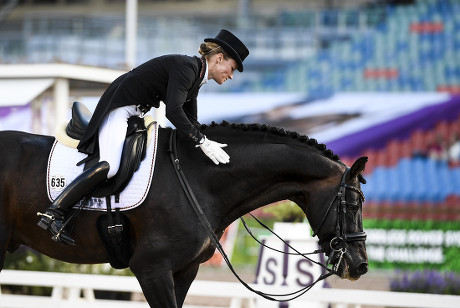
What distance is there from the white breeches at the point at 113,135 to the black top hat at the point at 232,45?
2.29ft

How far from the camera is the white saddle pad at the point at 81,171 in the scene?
4785 millimetres

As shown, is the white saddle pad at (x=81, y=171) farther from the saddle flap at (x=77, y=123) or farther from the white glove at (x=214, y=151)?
the white glove at (x=214, y=151)

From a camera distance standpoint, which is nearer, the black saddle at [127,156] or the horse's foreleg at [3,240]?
the black saddle at [127,156]

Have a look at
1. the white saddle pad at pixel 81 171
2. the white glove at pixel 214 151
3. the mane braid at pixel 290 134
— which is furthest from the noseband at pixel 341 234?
the white saddle pad at pixel 81 171

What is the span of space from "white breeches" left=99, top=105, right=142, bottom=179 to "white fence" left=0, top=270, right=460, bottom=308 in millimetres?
3122

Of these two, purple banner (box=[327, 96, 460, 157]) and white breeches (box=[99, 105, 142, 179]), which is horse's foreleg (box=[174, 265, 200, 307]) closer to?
white breeches (box=[99, 105, 142, 179])

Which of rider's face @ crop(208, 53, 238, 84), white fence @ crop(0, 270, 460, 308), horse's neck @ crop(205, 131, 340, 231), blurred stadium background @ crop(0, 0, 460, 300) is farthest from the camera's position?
blurred stadium background @ crop(0, 0, 460, 300)

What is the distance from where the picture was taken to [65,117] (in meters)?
10.9

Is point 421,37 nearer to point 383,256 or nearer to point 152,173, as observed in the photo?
point 383,256

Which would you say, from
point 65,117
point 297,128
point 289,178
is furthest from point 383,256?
point 289,178

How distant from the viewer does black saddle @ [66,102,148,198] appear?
4.79 m

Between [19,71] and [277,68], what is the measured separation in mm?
10615

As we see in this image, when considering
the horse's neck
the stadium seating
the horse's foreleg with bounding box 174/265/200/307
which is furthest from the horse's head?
the stadium seating

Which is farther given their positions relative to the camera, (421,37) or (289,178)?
(421,37)
